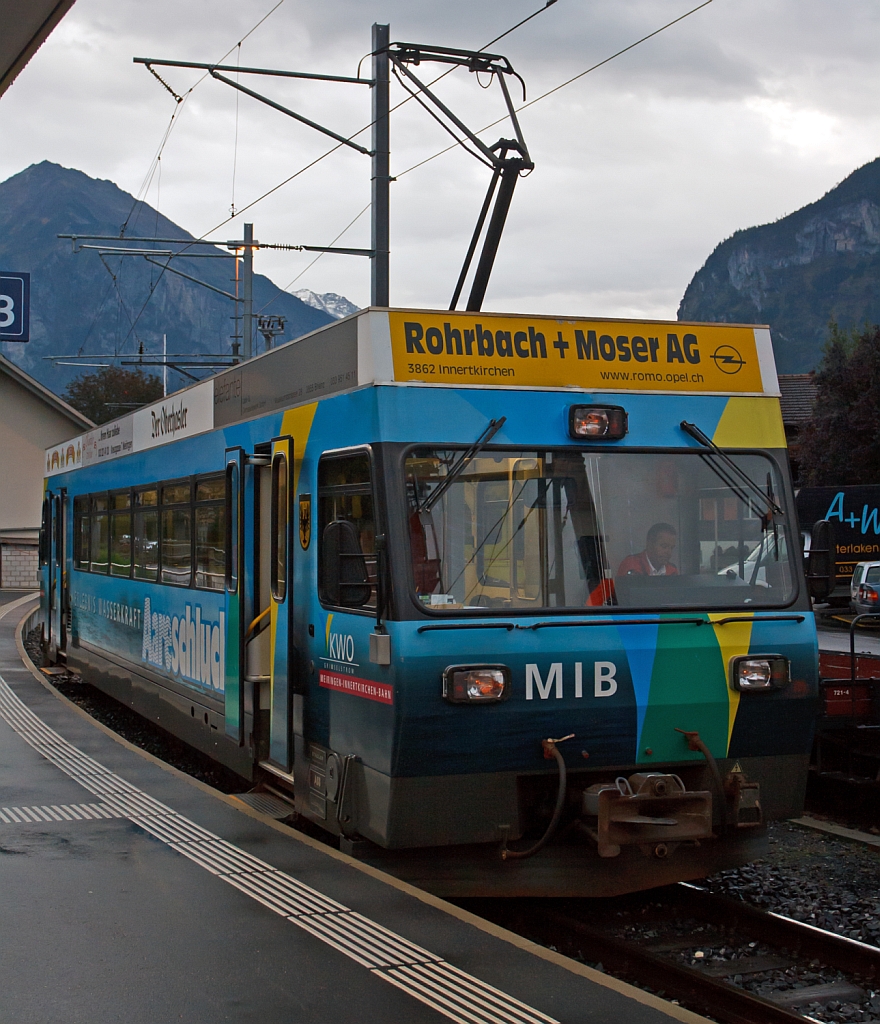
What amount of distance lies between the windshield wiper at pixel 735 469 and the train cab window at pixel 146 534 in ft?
19.7

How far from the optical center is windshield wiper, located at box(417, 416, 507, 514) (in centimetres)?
632

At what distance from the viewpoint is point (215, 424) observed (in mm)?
9586

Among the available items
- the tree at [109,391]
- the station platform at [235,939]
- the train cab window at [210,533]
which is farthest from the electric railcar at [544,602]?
Result: the tree at [109,391]

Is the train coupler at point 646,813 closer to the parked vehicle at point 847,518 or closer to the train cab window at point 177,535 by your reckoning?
the train cab window at point 177,535

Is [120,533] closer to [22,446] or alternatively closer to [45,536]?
[45,536]

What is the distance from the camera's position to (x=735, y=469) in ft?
22.7

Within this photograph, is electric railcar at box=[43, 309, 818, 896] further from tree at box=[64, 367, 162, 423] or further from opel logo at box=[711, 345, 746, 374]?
tree at box=[64, 367, 162, 423]

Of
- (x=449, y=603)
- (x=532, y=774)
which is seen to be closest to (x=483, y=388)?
(x=449, y=603)

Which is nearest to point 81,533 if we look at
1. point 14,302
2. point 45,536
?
point 14,302

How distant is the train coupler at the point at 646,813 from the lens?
6.19 metres

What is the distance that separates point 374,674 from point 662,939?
2.02 m

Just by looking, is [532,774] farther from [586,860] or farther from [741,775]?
[741,775]

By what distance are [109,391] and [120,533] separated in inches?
2403

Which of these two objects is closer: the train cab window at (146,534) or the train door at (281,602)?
the train door at (281,602)
